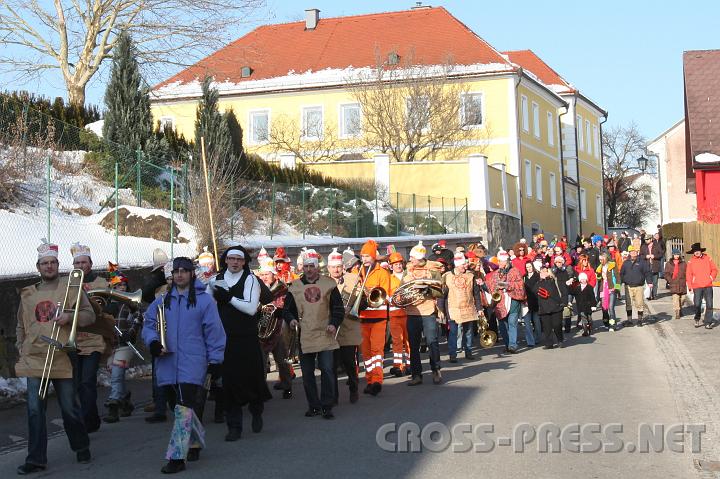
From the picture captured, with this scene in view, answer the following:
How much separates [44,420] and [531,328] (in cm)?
1248

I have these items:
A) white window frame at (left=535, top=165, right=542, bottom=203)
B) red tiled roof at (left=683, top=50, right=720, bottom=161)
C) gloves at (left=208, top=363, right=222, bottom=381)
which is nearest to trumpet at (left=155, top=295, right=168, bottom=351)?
gloves at (left=208, top=363, right=222, bottom=381)

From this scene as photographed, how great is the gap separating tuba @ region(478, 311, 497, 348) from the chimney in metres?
41.6

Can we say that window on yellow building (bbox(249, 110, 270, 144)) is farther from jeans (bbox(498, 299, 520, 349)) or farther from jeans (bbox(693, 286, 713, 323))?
jeans (bbox(498, 299, 520, 349))

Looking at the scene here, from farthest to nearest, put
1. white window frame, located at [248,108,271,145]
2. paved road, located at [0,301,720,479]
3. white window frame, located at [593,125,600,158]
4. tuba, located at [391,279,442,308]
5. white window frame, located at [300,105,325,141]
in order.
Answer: white window frame, located at [593,125,600,158] → white window frame, located at [248,108,271,145] → white window frame, located at [300,105,325,141] → tuba, located at [391,279,442,308] → paved road, located at [0,301,720,479]

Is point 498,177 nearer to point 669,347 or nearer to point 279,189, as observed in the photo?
point 279,189

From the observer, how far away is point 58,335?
8.71 m

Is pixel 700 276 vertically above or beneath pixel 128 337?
above

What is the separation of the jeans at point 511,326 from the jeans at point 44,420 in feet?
35.6

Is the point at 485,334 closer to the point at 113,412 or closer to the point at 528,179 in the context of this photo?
the point at 113,412

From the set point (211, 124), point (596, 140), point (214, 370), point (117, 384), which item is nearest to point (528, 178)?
point (596, 140)

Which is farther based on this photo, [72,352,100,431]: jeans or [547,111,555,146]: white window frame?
[547,111,555,146]: white window frame

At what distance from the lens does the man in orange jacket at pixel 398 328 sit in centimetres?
1409

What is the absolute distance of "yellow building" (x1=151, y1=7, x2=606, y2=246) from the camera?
43.5 meters

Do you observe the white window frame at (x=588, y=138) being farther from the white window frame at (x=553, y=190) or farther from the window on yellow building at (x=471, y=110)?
the window on yellow building at (x=471, y=110)
